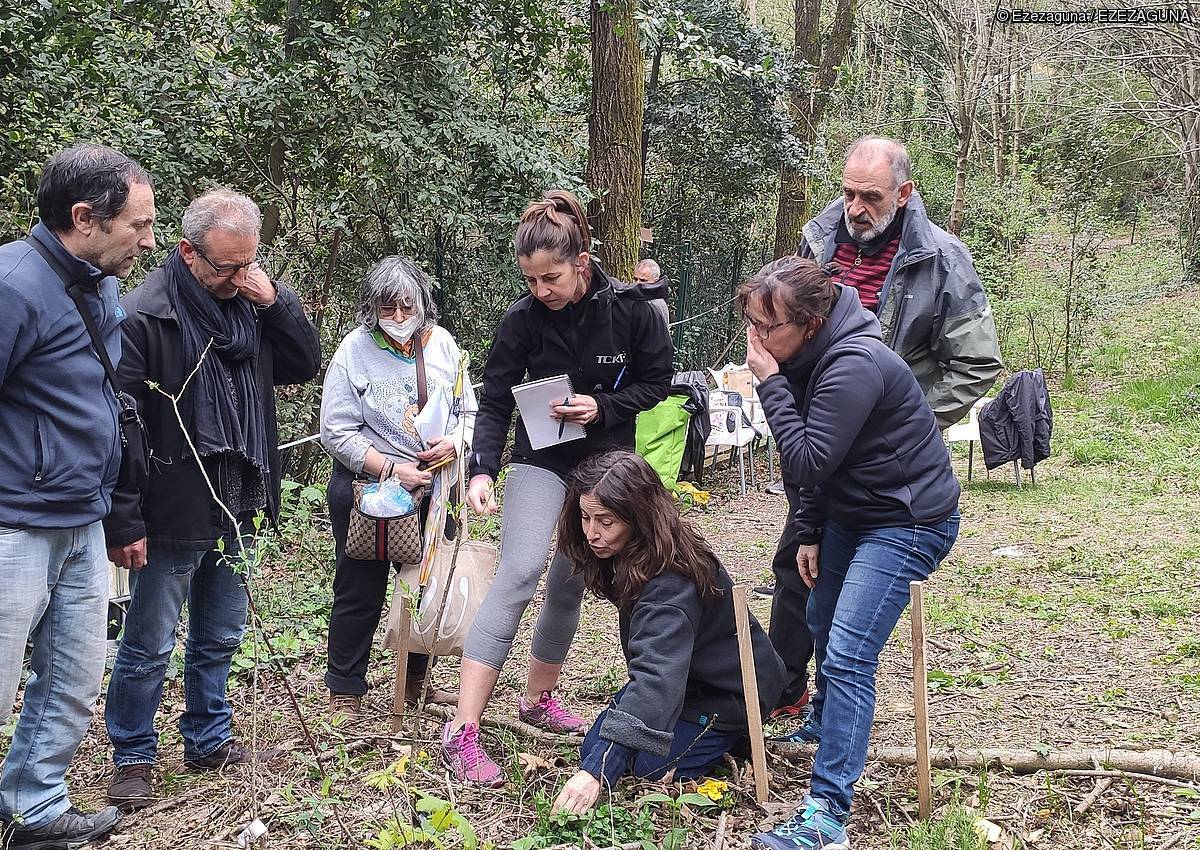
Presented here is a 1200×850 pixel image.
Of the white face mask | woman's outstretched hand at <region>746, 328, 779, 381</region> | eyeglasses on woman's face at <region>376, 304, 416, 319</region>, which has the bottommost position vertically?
woman's outstretched hand at <region>746, 328, 779, 381</region>

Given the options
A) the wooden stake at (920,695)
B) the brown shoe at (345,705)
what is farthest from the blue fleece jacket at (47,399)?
the wooden stake at (920,695)

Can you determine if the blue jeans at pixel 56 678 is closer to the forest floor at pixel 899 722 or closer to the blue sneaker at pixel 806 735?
the forest floor at pixel 899 722

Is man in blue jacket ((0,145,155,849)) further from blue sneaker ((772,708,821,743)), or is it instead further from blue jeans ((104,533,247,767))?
blue sneaker ((772,708,821,743))

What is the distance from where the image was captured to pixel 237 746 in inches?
145

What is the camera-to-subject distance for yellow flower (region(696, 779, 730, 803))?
333 cm

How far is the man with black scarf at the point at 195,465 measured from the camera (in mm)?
3207

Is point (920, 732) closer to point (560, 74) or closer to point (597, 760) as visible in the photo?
point (597, 760)

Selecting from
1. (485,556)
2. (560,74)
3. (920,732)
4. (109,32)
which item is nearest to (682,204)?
(560,74)

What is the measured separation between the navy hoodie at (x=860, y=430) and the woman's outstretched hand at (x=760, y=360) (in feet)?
0.09

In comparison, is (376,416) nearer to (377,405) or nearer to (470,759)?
(377,405)

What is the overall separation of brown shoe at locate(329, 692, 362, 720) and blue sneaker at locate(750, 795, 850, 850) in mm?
1734

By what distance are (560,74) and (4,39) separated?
4288mm

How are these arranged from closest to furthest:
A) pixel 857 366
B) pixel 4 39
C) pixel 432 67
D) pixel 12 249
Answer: pixel 12 249
pixel 857 366
pixel 4 39
pixel 432 67

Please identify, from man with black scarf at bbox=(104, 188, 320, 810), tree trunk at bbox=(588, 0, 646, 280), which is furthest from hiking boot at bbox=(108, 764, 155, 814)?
tree trunk at bbox=(588, 0, 646, 280)
